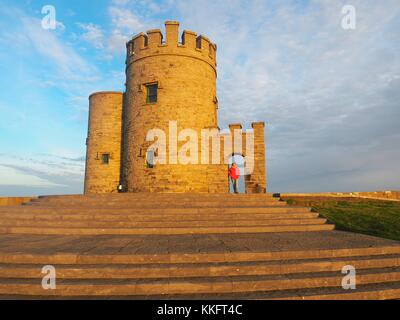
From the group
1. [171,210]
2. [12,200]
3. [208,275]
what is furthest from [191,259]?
[12,200]

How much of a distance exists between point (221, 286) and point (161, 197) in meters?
6.85

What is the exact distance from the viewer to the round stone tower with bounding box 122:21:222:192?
621 inches

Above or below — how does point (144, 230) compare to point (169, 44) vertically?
below

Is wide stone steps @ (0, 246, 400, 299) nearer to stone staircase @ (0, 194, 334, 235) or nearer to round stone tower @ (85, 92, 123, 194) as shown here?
stone staircase @ (0, 194, 334, 235)

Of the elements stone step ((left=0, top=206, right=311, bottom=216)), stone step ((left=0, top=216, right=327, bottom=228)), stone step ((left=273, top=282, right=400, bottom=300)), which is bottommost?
stone step ((left=273, top=282, right=400, bottom=300))

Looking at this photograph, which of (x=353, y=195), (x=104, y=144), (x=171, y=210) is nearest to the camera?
(x=171, y=210)

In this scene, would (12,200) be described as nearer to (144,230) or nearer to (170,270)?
(144,230)

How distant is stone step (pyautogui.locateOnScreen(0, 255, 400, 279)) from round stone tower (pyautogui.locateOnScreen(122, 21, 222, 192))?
10.8m

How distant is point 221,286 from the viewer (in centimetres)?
414

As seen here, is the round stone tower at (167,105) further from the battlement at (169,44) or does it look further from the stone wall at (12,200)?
the stone wall at (12,200)

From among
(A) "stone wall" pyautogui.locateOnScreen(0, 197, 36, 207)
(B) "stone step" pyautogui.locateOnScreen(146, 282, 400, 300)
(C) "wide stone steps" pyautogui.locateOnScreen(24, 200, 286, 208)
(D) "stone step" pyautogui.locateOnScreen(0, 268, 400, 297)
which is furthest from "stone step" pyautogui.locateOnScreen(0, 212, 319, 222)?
(A) "stone wall" pyautogui.locateOnScreen(0, 197, 36, 207)

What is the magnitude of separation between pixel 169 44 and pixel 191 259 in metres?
15.5

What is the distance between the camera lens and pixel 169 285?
410 cm

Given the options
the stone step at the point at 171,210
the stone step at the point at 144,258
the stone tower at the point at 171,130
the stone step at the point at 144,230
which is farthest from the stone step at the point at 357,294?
the stone tower at the point at 171,130
